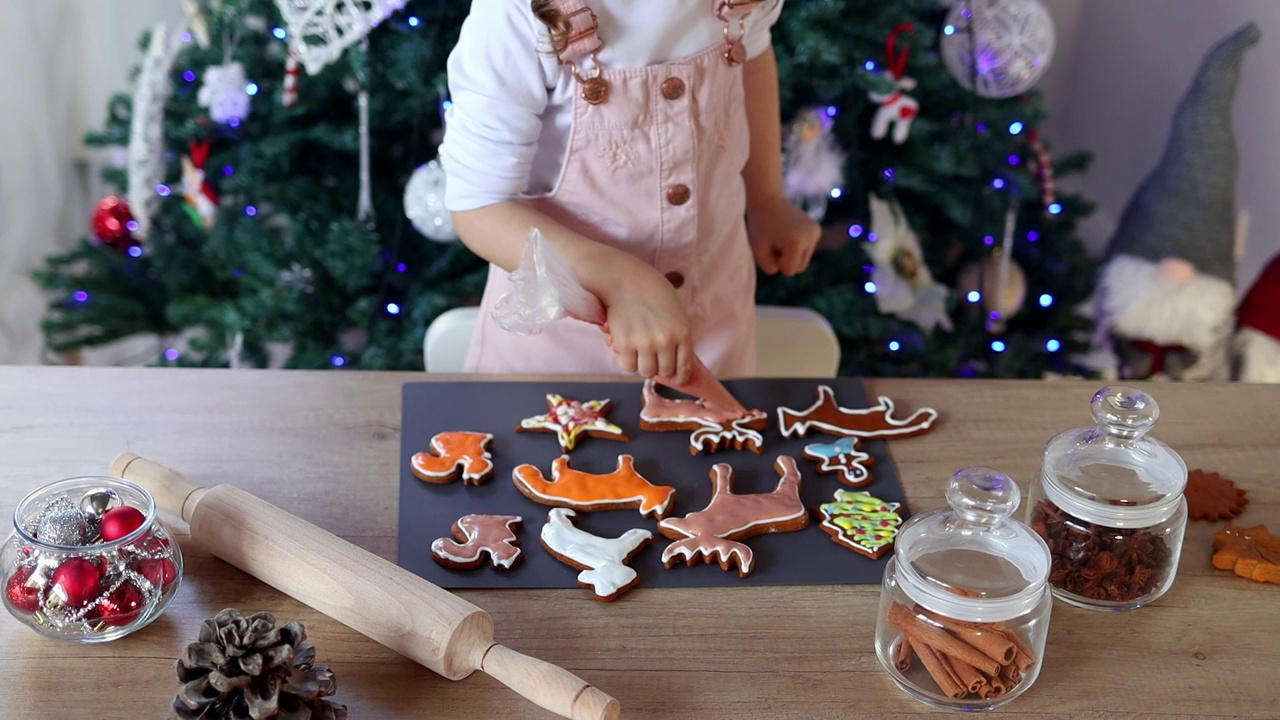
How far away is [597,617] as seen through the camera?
79 cm

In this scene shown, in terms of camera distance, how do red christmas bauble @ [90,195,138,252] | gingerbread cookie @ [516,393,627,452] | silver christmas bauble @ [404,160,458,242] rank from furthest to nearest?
red christmas bauble @ [90,195,138,252]
silver christmas bauble @ [404,160,458,242]
gingerbread cookie @ [516,393,627,452]

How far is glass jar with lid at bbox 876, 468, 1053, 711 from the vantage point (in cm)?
69

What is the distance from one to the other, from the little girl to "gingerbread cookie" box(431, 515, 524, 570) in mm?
218

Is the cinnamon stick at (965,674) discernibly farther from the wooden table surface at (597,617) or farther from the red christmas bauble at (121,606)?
the red christmas bauble at (121,606)

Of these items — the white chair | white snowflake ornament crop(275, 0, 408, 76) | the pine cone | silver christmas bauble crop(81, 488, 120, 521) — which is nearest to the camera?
the pine cone

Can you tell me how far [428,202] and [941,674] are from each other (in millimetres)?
1203

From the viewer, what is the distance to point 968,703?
28.1 inches

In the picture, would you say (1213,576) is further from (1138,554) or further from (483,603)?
(483,603)

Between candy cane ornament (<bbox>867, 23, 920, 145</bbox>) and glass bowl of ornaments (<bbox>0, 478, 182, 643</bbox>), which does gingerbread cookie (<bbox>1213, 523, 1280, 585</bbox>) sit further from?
candy cane ornament (<bbox>867, 23, 920, 145</bbox>)

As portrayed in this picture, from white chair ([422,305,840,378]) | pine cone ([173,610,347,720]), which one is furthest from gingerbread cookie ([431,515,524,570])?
white chair ([422,305,840,378])

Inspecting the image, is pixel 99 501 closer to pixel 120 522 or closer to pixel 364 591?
pixel 120 522

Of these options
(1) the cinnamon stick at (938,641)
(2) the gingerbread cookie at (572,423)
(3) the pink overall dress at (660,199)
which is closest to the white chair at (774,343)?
(3) the pink overall dress at (660,199)

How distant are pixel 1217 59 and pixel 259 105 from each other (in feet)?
5.30

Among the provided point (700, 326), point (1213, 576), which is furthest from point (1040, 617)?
point (700, 326)
